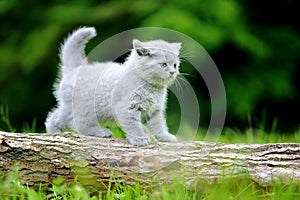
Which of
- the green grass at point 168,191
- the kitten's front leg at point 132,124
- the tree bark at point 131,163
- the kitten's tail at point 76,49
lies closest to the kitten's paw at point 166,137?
the kitten's front leg at point 132,124

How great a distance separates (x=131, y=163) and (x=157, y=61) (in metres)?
0.55

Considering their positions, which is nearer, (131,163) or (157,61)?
(131,163)

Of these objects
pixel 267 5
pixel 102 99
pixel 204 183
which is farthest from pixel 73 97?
pixel 267 5

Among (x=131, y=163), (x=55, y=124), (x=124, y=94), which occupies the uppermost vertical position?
(x=124, y=94)

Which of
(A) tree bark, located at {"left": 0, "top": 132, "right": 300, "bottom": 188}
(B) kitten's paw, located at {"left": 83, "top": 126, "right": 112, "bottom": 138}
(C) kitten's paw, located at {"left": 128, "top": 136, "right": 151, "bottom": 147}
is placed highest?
(B) kitten's paw, located at {"left": 83, "top": 126, "right": 112, "bottom": 138}

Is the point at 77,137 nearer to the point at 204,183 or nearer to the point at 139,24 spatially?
the point at 204,183

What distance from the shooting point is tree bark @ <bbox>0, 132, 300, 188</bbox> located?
2150mm

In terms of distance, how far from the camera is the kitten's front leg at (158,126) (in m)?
2.63

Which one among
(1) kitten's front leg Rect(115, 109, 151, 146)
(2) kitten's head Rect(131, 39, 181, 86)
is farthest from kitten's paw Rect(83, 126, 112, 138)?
(2) kitten's head Rect(131, 39, 181, 86)

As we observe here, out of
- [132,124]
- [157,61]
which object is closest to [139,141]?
[132,124]

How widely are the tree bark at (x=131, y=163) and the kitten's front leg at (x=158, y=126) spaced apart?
0.37m

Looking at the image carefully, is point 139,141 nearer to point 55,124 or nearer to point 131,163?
point 131,163

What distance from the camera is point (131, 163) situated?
2.20m

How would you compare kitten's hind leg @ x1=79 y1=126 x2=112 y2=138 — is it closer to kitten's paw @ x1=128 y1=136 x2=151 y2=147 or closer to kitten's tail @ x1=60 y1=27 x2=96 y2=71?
kitten's paw @ x1=128 y1=136 x2=151 y2=147
